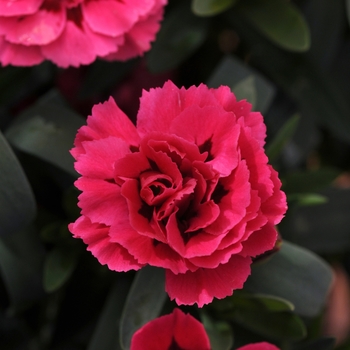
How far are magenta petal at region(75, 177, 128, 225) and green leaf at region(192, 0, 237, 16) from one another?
318 millimetres

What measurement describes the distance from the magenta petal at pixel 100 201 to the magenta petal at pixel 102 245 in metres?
0.01

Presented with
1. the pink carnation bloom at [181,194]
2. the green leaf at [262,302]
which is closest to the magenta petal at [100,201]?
the pink carnation bloom at [181,194]

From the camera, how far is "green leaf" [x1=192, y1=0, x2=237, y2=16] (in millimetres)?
622

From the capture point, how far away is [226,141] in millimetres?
388

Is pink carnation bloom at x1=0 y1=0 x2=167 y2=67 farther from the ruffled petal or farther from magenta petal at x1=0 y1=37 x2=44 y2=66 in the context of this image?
the ruffled petal

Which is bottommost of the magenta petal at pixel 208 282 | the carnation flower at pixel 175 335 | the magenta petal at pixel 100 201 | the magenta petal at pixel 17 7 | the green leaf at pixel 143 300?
the green leaf at pixel 143 300

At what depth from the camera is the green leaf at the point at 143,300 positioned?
485mm

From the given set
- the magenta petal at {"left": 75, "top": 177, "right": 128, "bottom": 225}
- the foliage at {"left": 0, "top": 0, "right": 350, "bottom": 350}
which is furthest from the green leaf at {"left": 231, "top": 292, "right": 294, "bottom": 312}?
the magenta petal at {"left": 75, "top": 177, "right": 128, "bottom": 225}

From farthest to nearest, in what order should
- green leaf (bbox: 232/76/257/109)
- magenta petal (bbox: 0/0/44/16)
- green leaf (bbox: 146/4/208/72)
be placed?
green leaf (bbox: 146/4/208/72) → green leaf (bbox: 232/76/257/109) → magenta petal (bbox: 0/0/44/16)

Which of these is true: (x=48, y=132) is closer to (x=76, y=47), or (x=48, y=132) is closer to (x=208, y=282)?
(x=76, y=47)

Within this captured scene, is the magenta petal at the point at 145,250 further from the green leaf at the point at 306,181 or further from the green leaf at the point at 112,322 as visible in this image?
the green leaf at the point at 306,181

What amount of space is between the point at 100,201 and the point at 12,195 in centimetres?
14

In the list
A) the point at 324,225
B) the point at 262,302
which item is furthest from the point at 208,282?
the point at 324,225

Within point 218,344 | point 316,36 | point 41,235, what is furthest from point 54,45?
point 316,36
